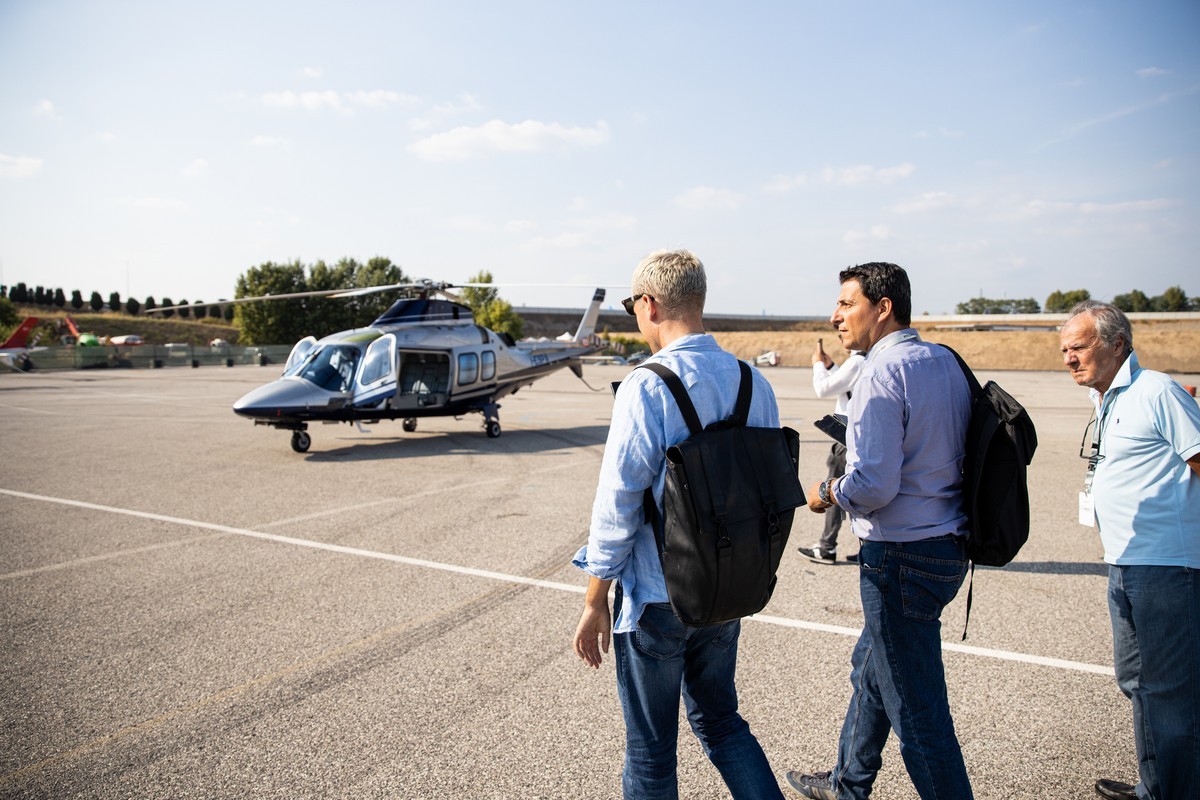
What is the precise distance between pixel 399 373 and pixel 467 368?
4.85ft

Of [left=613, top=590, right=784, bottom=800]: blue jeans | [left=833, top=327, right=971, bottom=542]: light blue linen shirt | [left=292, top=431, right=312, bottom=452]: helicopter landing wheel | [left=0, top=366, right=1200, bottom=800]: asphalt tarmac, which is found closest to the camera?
[left=613, top=590, right=784, bottom=800]: blue jeans

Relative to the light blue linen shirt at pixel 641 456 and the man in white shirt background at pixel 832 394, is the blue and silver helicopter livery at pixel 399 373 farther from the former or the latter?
the light blue linen shirt at pixel 641 456

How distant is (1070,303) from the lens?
372 feet

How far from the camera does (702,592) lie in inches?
82.7

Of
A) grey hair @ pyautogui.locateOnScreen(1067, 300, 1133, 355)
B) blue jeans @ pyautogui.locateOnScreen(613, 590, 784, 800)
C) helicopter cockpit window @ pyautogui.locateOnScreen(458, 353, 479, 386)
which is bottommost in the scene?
blue jeans @ pyautogui.locateOnScreen(613, 590, 784, 800)

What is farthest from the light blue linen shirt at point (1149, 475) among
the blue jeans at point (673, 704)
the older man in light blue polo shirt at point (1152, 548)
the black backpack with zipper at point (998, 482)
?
the blue jeans at point (673, 704)

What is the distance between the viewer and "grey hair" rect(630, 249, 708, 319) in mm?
2324

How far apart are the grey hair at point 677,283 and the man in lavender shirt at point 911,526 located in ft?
2.42

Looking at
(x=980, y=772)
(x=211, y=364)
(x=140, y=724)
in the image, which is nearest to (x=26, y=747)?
(x=140, y=724)

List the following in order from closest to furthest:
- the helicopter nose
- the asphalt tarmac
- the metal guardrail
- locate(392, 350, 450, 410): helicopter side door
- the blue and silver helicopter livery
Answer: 1. the asphalt tarmac
2. the helicopter nose
3. the blue and silver helicopter livery
4. locate(392, 350, 450, 410): helicopter side door
5. the metal guardrail

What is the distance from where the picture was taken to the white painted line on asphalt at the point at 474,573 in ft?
13.7

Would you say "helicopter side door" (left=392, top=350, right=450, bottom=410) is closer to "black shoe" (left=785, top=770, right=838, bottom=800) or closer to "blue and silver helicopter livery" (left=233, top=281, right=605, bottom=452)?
"blue and silver helicopter livery" (left=233, top=281, right=605, bottom=452)

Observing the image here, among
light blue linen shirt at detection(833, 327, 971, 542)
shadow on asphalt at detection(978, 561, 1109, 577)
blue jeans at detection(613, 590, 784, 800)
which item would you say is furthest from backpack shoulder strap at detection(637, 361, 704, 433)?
shadow on asphalt at detection(978, 561, 1109, 577)

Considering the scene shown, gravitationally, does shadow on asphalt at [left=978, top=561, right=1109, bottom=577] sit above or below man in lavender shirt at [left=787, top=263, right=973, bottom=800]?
below
